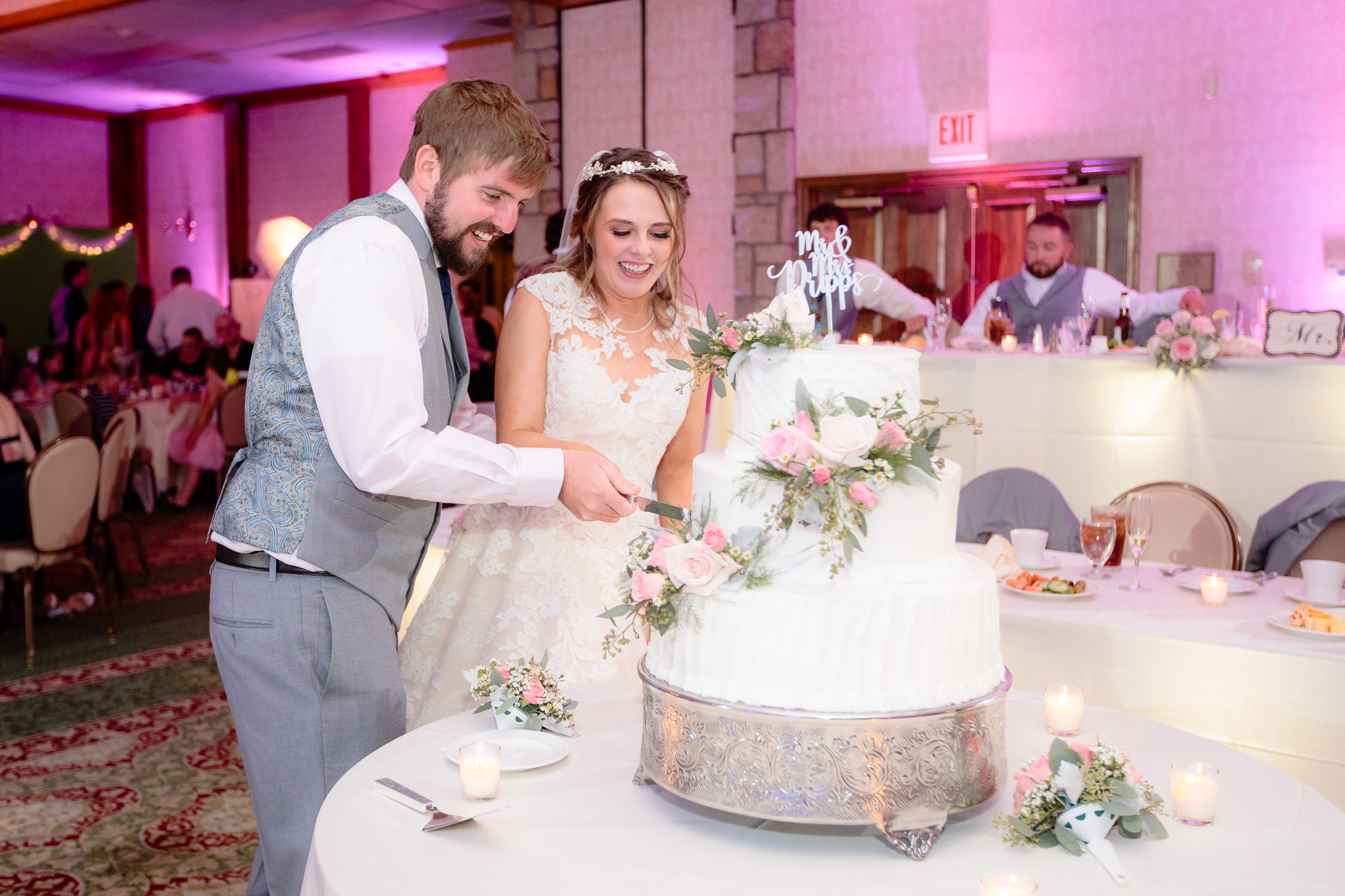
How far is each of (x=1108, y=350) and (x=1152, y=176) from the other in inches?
96.0

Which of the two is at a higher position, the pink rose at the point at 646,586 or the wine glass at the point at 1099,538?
the pink rose at the point at 646,586

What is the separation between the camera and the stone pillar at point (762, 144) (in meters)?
8.11

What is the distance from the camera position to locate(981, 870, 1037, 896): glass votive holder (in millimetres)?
1316

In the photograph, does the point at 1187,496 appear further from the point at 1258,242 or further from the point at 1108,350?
the point at 1258,242

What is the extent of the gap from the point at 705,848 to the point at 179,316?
12284mm

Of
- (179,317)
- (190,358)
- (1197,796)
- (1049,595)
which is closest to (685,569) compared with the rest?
(1197,796)

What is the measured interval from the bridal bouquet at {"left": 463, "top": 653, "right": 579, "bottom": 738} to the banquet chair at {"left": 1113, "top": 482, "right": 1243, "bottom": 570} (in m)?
3.12

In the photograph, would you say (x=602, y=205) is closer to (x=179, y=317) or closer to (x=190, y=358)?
(x=190, y=358)

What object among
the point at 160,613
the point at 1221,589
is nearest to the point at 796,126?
the point at 160,613

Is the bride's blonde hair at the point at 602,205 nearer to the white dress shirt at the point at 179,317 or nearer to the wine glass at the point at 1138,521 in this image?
the wine glass at the point at 1138,521

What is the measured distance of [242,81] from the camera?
13258 millimetres

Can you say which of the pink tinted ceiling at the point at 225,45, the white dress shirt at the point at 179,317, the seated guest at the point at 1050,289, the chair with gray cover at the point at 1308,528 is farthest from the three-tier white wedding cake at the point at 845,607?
the white dress shirt at the point at 179,317

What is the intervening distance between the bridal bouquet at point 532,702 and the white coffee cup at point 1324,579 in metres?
1.95

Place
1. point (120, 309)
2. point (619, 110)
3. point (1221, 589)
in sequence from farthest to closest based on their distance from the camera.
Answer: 1. point (120, 309)
2. point (619, 110)
3. point (1221, 589)
